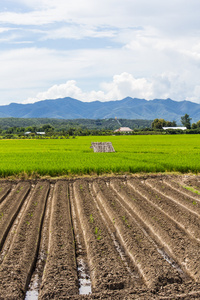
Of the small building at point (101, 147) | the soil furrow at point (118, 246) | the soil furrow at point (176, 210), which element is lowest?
the soil furrow at point (118, 246)

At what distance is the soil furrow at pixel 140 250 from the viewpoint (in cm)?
569

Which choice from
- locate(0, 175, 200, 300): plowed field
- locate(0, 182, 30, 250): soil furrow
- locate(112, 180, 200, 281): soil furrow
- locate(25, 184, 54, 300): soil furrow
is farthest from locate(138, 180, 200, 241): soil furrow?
locate(0, 182, 30, 250): soil furrow

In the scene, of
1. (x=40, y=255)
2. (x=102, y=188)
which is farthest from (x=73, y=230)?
(x=102, y=188)

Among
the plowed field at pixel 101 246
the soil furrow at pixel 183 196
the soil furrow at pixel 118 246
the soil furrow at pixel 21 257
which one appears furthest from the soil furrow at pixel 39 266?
the soil furrow at pixel 183 196

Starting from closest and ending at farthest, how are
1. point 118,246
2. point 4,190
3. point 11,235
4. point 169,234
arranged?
point 118,246, point 169,234, point 11,235, point 4,190

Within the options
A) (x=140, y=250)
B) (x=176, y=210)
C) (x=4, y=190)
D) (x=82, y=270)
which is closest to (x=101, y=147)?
(x=4, y=190)

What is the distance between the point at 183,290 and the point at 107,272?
1.45 m

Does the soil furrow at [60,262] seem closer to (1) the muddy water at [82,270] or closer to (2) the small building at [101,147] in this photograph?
(1) the muddy water at [82,270]

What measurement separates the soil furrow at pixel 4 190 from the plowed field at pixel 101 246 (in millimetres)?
118

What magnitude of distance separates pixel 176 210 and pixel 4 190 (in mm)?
8008

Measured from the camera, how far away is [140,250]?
22.4 ft

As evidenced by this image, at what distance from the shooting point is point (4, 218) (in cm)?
928

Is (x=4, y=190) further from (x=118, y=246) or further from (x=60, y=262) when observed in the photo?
(x=60, y=262)

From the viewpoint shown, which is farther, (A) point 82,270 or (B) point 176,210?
(B) point 176,210
